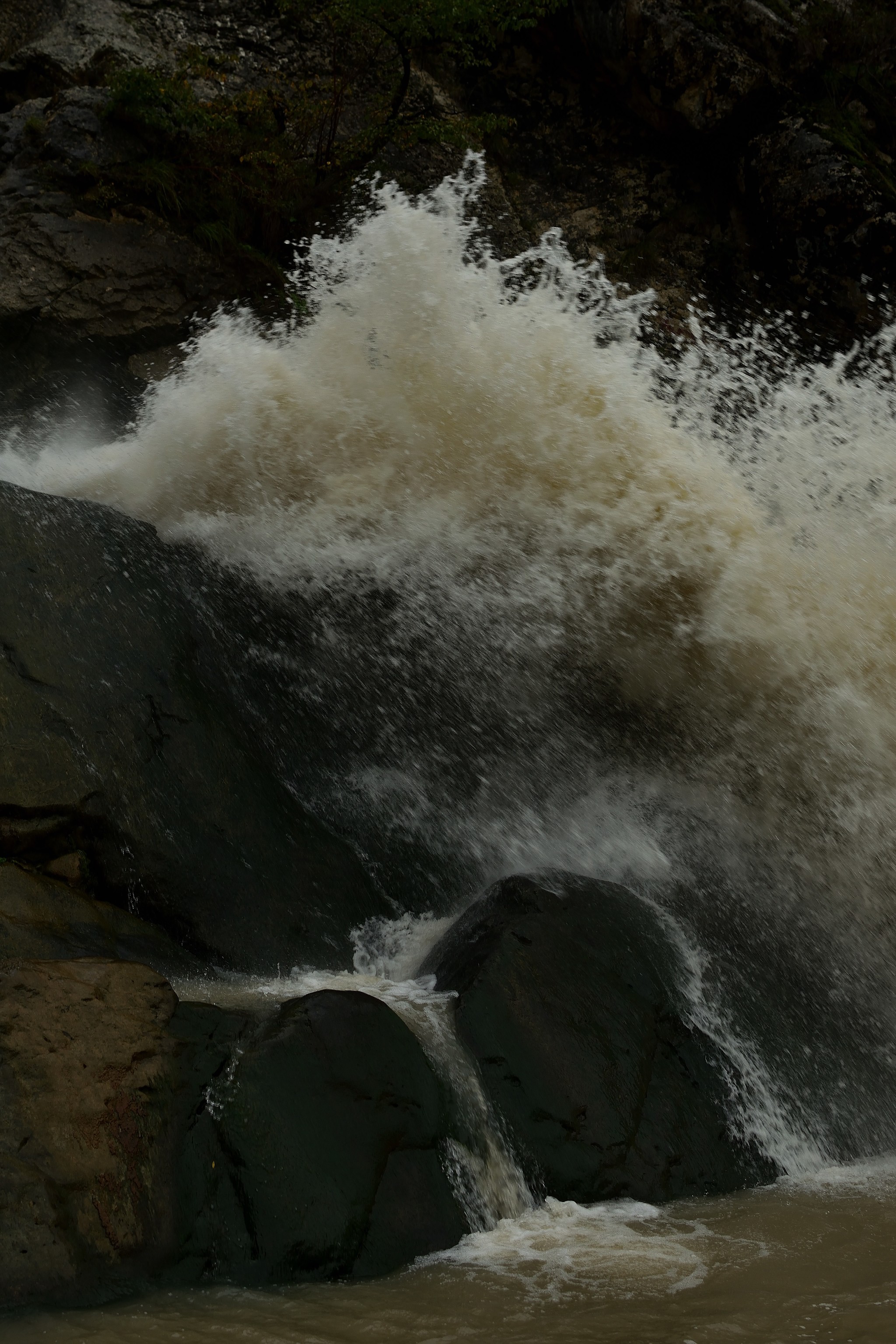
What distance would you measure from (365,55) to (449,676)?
7902 millimetres

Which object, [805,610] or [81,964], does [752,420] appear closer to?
[805,610]

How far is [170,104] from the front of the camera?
839 cm

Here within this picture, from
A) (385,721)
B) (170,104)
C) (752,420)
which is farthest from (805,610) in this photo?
(170,104)

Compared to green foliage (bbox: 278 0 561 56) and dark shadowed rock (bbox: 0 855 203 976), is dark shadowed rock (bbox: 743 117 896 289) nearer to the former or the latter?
green foliage (bbox: 278 0 561 56)

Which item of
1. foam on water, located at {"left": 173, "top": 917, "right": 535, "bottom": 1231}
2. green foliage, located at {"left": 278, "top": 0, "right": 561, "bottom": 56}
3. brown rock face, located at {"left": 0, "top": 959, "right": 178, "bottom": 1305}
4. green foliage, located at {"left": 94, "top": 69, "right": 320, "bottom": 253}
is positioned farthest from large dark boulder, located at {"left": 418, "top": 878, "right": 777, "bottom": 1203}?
green foliage, located at {"left": 278, "top": 0, "right": 561, "bottom": 56}

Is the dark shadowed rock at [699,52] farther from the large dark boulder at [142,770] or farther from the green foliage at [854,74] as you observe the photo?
the large dark boulder at [142,770]

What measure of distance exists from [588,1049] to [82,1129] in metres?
1.57

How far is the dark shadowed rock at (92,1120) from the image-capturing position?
2266mm

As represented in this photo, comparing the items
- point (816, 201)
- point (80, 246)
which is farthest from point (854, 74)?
point (80, 246)

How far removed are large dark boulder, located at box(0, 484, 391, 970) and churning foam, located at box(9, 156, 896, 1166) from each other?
2.20 feet

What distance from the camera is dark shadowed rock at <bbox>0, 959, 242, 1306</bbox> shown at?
2266mm

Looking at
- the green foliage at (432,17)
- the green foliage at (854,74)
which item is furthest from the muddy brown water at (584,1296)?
the green foliage at (432,17)

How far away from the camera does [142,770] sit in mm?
3721

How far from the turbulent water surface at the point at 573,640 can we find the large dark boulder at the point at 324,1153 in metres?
0.27
